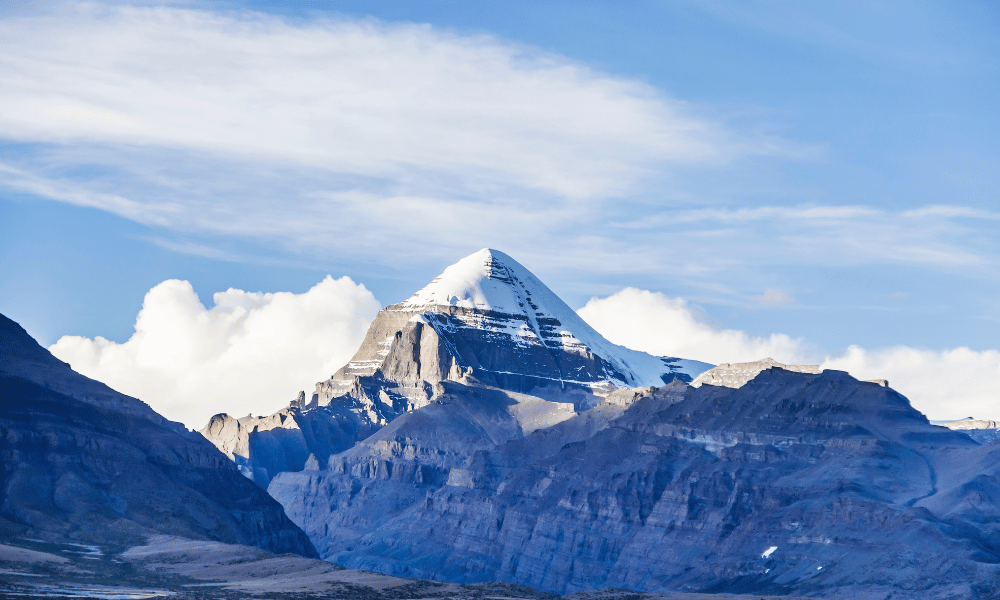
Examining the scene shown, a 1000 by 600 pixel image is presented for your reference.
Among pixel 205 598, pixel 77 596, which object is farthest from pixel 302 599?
pixel 77 596

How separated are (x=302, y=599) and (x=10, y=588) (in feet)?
109

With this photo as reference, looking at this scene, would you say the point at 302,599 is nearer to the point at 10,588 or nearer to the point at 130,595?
the point at 130,595

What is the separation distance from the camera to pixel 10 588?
18750cm

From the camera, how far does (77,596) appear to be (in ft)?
616

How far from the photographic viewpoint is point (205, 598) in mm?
194000

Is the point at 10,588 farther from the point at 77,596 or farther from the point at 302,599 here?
the point at 302,599

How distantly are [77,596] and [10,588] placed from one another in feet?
24.4

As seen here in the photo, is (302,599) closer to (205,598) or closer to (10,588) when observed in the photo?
(205,598)

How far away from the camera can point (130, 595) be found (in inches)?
7682

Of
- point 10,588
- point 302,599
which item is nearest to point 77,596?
point 10,588

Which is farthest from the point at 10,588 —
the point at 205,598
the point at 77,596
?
the point at 205,598

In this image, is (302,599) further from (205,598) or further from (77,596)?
(77,596)

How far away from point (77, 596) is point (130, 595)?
852 centimetres

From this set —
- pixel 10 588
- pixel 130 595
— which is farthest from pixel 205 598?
pixel 10 588
